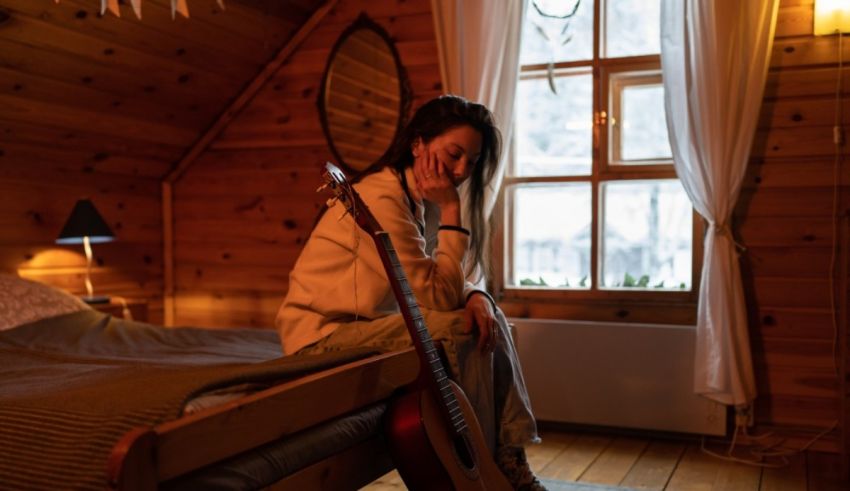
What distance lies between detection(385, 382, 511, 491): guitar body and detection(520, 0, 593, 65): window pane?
7.27 ft

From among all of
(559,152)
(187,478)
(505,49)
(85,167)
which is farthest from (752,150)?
(85,167)

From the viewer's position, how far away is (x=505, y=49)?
3.54 meters

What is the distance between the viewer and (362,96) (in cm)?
395

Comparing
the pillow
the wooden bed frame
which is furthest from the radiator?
the pillow

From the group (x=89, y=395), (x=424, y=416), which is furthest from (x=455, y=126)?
(x=89, y=395)

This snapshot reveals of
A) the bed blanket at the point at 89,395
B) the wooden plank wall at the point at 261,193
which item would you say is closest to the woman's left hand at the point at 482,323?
the bed blanket at the point at 89,395

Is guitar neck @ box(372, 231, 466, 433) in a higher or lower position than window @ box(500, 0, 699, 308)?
lower

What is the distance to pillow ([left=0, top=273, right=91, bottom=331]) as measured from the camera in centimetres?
289

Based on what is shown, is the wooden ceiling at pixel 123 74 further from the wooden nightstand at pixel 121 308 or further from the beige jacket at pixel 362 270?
the beige jacket at pixel 362 270

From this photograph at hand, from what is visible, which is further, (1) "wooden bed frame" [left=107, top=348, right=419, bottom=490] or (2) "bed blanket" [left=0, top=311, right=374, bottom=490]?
(2) "bed blanket" [left=0, top=311, right=374, bottom=490]

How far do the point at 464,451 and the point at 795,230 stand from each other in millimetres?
2036

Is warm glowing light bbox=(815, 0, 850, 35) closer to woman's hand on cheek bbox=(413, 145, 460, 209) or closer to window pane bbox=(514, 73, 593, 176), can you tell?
window pane bbox=(514, 73, 593, 176)

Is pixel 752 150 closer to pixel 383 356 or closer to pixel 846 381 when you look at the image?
pixel 846 381

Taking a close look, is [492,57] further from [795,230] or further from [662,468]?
[662,468]
